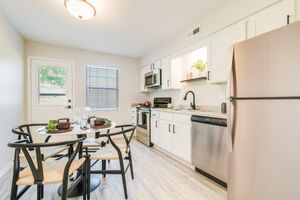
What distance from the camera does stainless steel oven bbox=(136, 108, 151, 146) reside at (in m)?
3.85

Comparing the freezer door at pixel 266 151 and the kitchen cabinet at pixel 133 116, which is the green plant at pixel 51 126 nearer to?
the freezer door at pixel 266 151

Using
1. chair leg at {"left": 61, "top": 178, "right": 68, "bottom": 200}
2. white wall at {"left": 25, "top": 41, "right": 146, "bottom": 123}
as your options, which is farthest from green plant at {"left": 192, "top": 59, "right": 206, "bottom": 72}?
chair leg at {"left": 61, "top": 178, "right": 68, "bottom": 200}

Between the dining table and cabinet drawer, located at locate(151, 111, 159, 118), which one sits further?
cabinet drawer, located at locate(151, 111, 159, 118)

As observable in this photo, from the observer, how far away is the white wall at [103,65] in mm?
3798

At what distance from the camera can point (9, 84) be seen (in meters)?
2.65

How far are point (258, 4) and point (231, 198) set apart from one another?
2.19 meters

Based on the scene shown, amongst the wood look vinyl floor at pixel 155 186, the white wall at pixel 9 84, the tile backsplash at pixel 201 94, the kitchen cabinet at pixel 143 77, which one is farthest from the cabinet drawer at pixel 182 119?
the white wall at pixel 9 84

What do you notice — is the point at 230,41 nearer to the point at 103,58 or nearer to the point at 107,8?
the point at 107,8

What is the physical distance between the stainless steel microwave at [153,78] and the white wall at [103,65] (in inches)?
28.7

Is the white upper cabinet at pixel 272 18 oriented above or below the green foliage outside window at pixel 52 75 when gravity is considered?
above

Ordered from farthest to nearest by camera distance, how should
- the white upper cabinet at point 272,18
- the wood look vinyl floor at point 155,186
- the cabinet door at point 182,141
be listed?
1. the cabinet door at point 182,141
2. the wood look vinyl floor at point 155,186
3. the white upper cabinet at point 272,18

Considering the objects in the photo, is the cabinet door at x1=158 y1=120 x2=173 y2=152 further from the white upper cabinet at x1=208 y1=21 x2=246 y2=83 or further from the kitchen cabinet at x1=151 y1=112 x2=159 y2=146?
the white upper cabinet at x1=208 y1=21 x2=246 y2=83

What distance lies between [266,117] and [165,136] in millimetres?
2187

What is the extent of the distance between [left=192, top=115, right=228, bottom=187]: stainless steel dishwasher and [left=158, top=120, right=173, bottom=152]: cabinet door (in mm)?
664
